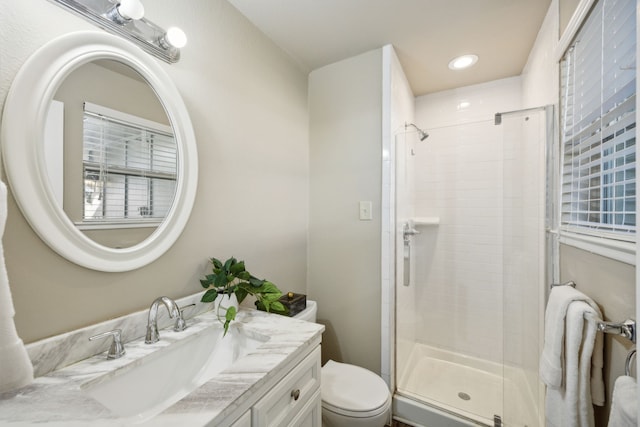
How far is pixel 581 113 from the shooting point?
108 cm

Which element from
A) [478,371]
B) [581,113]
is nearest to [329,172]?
[581,113]

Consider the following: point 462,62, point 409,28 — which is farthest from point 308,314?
point 462,62

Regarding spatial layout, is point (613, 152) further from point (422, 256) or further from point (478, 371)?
point (478, 371)

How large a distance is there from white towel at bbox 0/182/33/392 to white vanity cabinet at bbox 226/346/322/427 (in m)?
0.54

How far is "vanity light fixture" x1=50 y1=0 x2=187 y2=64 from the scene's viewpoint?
2.90 feet

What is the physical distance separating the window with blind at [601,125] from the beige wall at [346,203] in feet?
3.00

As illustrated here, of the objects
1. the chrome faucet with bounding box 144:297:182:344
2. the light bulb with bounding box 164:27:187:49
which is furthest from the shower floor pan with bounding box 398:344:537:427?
the light bulb with bounding box 164:27:187:49

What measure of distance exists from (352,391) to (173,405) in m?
1.05

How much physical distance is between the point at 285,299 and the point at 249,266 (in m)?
0.28

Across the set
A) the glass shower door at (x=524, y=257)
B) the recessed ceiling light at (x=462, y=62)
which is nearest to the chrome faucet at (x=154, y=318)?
the glass shower door at (x=524, y=257)

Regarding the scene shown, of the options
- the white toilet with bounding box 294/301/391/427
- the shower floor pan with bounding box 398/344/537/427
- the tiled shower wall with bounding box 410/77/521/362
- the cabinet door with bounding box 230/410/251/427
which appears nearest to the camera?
the cabinet door with bounding box 230/410/251/427

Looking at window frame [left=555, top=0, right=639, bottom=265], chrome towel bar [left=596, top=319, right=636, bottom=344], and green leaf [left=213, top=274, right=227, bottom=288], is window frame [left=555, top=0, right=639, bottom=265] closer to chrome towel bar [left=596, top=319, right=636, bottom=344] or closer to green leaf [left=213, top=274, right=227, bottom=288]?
chrome towel bar [left=596, top=319, right=636, bottom=344]

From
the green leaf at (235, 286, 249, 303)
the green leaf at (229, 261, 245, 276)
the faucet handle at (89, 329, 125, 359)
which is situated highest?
the green leaf at (229, 261, 245, 276)

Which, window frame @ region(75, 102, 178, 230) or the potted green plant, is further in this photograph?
the potted green plant
